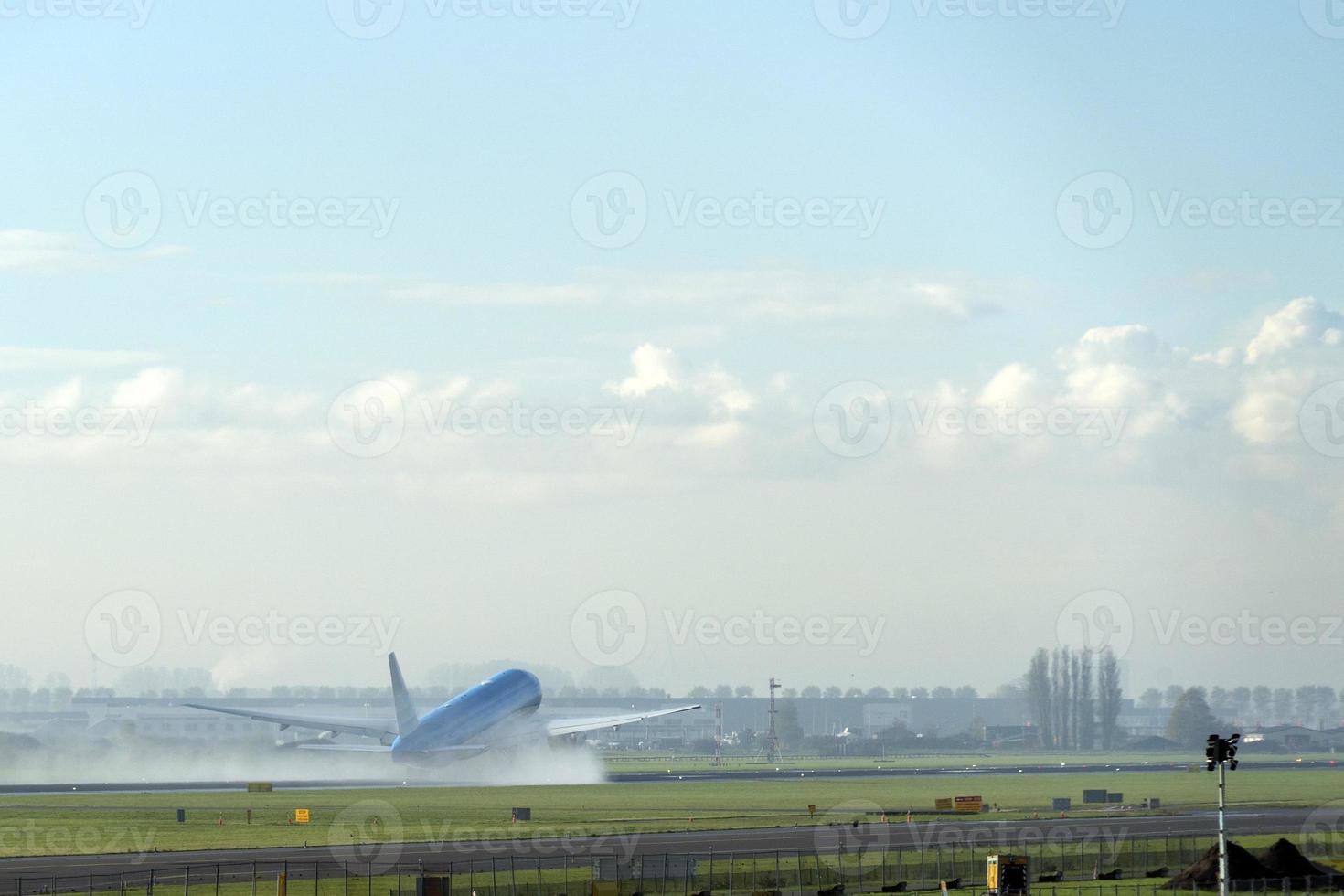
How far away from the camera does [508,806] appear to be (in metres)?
113

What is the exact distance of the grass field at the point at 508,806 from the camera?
88438 millimetres

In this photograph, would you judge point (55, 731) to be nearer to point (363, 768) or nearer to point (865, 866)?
point (363, 768)

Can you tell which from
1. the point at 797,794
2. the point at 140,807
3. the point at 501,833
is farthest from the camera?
the point at 797,794

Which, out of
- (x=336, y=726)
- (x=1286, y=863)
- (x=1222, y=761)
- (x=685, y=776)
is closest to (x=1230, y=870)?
(x=1286, y=863)

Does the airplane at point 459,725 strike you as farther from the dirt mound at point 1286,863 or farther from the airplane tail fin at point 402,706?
the dirt mound at point 1286,863

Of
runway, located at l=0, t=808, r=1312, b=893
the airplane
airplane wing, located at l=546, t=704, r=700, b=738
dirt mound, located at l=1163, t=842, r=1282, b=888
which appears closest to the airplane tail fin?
the airplane

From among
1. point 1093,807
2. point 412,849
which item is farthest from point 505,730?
point 412,849

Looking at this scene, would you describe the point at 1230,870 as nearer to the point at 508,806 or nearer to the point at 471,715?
the point at 508,806

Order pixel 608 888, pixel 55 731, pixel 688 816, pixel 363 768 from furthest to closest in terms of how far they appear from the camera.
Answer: pixel 55 731, pixel 363 768, pixel 688 816, pixel 608 888

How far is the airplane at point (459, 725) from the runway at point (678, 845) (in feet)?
153

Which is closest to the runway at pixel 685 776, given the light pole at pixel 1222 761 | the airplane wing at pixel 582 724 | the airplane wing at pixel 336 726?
the airplane wing at pixel 336 726

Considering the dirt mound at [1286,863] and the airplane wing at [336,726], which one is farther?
the airplane wing at [336,726]

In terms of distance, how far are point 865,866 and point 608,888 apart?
550 inches

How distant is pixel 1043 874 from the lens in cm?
7169
